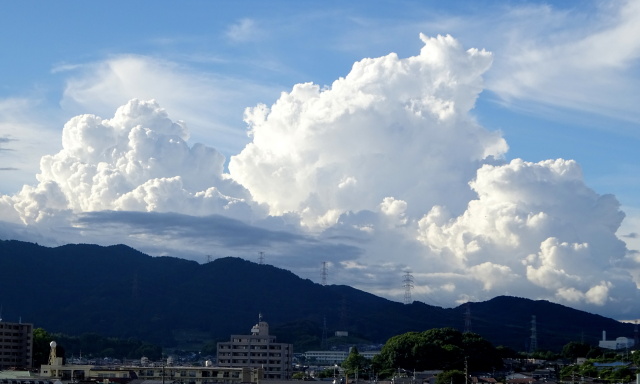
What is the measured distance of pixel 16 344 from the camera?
14938cm

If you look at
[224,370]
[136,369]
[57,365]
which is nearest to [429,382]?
[224,370]

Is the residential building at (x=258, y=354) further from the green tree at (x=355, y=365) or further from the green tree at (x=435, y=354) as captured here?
the green tree at (x=435, y=354)

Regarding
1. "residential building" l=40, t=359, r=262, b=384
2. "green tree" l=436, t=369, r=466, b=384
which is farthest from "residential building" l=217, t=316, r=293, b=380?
"green tree" l=436, t=369, r=466, b=384

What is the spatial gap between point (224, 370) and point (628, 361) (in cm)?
8134

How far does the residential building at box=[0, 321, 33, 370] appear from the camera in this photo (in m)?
148

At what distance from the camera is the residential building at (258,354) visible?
140m

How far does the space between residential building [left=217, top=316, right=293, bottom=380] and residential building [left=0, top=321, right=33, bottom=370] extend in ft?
96.2

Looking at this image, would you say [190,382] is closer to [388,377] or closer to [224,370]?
[224,370]

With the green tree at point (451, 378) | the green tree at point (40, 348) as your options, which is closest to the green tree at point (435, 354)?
the green tree at point (451, 378)

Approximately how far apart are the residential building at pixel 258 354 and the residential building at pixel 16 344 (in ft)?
96.2

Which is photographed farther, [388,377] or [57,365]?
[388,377]

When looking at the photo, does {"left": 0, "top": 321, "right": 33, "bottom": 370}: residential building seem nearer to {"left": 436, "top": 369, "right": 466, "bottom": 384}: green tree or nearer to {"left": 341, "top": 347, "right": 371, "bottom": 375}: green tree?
{"left": 341, "top": 347, "right": 371, "bottom": 375}: green tree

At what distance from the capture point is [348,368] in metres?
158

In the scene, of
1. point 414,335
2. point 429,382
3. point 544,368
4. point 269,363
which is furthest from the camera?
point 544,368
